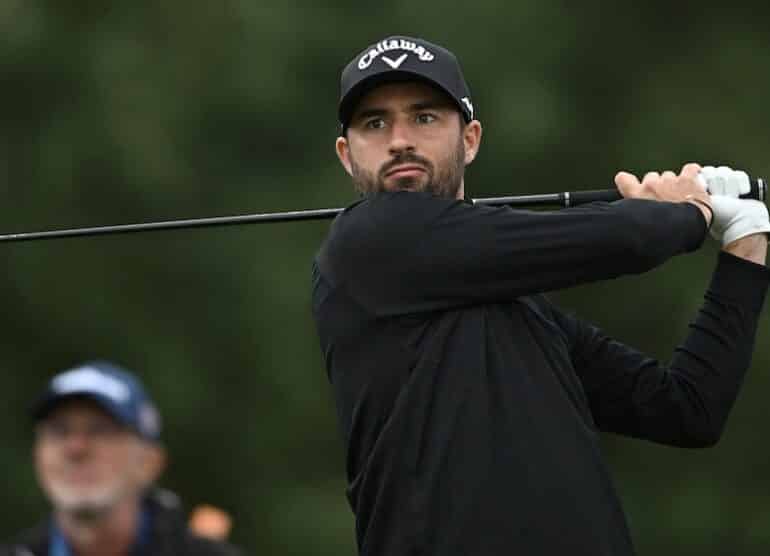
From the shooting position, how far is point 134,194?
11602mm

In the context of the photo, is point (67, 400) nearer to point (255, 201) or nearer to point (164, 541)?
point (164, 541)

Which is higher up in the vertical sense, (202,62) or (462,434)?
(202,62)


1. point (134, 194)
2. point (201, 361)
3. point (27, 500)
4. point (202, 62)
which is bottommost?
point (27, 500)

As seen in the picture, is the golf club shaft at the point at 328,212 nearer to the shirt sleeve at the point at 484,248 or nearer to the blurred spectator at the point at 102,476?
the shirt sleeve at the point at 484,248

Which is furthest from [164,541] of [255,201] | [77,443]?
[255,201]

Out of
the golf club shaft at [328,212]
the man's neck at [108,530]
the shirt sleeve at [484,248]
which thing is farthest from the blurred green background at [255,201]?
the man's neck at [108,530]

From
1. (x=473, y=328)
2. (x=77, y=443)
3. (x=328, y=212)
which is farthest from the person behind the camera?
(x=328, y=212)

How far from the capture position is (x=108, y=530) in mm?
3418

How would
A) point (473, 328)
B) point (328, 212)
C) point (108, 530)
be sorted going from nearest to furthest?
point (108, 530) → point (473, 328) → point (328, 212)

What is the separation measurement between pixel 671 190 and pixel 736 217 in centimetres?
14

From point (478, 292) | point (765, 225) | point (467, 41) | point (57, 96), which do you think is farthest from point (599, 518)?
point (57, 96)

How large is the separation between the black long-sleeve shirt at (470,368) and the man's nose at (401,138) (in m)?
0.11

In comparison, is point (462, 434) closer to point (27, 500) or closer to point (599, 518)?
point (599, 518)

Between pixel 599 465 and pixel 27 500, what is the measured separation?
8557mm
